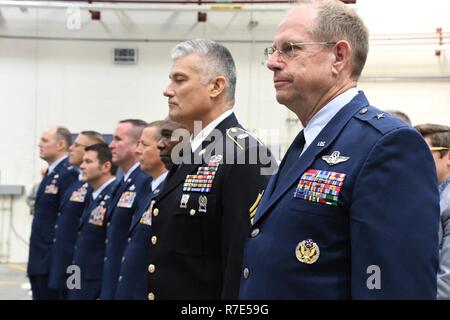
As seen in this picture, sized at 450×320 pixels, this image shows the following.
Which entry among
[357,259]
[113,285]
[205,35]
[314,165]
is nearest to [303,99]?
[314,165]

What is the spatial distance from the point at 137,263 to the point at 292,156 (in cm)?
182

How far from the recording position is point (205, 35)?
862 cm

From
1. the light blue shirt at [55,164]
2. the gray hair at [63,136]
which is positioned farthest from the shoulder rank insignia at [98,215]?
the gray hair at [63,136]

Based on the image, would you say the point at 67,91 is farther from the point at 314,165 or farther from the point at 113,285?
the point at 314,165

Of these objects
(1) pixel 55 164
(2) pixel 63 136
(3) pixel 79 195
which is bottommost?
(3) pixel 79 195

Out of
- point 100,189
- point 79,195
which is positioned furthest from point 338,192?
point 79,195

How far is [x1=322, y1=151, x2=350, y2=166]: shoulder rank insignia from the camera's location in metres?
1.37

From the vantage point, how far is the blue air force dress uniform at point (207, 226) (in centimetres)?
205

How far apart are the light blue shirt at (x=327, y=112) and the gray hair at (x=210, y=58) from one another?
0.85 meters

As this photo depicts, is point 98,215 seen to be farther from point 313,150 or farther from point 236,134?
point 313,150

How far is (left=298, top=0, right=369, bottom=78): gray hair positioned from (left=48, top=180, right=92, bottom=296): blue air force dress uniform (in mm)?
3516

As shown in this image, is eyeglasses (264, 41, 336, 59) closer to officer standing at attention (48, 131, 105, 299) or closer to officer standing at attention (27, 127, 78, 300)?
officer standing at attention (48, 131, 105, 299)

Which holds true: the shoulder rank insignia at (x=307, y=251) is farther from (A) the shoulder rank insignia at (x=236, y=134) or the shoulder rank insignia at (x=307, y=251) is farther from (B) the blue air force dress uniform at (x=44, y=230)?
(B) the blue air force dress uniform at (x=44, y=230)

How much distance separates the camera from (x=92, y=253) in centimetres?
404
